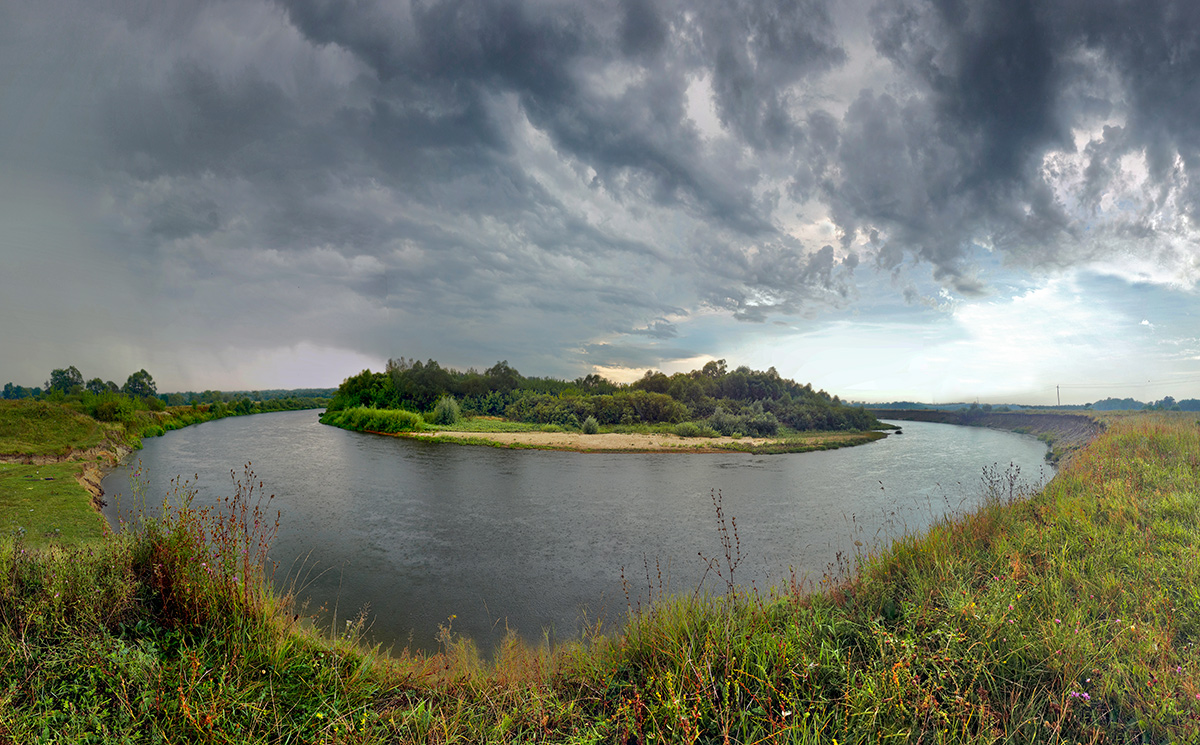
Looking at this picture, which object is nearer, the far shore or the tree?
the far shore

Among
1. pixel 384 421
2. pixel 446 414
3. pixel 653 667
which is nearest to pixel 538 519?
pixel 653 667

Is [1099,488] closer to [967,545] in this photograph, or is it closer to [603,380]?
[967,545]

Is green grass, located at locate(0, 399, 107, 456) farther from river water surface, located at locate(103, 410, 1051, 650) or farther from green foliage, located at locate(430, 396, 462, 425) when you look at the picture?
green foliage, located at locate(430, 396, 462, 425)

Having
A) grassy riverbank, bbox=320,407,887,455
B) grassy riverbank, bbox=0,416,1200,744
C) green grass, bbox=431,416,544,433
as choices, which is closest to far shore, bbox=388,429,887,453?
grassy riverbank, bbox=320,407,887,455

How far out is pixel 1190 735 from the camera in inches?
90.0

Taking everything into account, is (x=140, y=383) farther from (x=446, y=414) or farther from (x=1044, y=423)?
(x=1044, y=423)

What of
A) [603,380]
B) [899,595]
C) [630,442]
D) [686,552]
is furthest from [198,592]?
[603,380]

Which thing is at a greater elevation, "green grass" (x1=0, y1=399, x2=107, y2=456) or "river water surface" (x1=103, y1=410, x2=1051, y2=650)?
"green grass" (x1=0, y1=399, x2=107, y2=456)

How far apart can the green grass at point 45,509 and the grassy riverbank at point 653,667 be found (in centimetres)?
356

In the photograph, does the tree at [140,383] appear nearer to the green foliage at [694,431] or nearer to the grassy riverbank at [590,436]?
the grassy riverbank at [590,436]

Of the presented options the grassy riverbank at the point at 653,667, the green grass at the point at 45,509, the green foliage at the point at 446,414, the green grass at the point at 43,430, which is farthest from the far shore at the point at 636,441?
the grassy riverbank at the point at 653,667

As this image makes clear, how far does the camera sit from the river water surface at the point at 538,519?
6223 millimetres

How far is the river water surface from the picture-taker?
6223 mm

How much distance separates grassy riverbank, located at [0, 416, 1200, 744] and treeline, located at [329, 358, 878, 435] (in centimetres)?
2728
